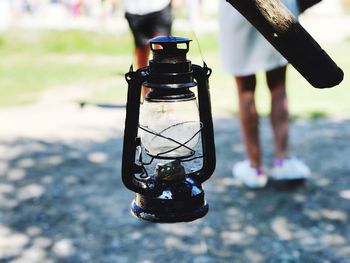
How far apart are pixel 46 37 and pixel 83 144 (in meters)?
7.83

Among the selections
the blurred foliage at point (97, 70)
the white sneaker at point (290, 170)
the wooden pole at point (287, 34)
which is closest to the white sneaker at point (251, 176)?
the white sneaker at point (290, 170)

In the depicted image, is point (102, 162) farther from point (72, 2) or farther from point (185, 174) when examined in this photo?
point (72, 2)

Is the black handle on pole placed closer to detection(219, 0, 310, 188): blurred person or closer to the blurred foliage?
detection(219, 0, 310, 188): blurred person

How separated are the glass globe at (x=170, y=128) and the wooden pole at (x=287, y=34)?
14.7 inches

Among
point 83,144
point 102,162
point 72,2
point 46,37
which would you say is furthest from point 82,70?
point 72,2

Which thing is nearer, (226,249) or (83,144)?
(226,249)

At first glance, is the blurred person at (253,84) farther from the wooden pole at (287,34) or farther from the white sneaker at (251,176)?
the wooden pole at (287,34)

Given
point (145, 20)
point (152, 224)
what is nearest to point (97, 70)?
point (145, 20)

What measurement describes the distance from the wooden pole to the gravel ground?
2.11m

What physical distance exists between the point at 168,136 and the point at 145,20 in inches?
118

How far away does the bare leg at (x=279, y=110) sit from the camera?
404 centimetres

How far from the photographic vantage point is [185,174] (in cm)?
169

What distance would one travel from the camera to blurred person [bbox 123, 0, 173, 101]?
447 centimetres

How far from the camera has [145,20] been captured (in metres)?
4.55
